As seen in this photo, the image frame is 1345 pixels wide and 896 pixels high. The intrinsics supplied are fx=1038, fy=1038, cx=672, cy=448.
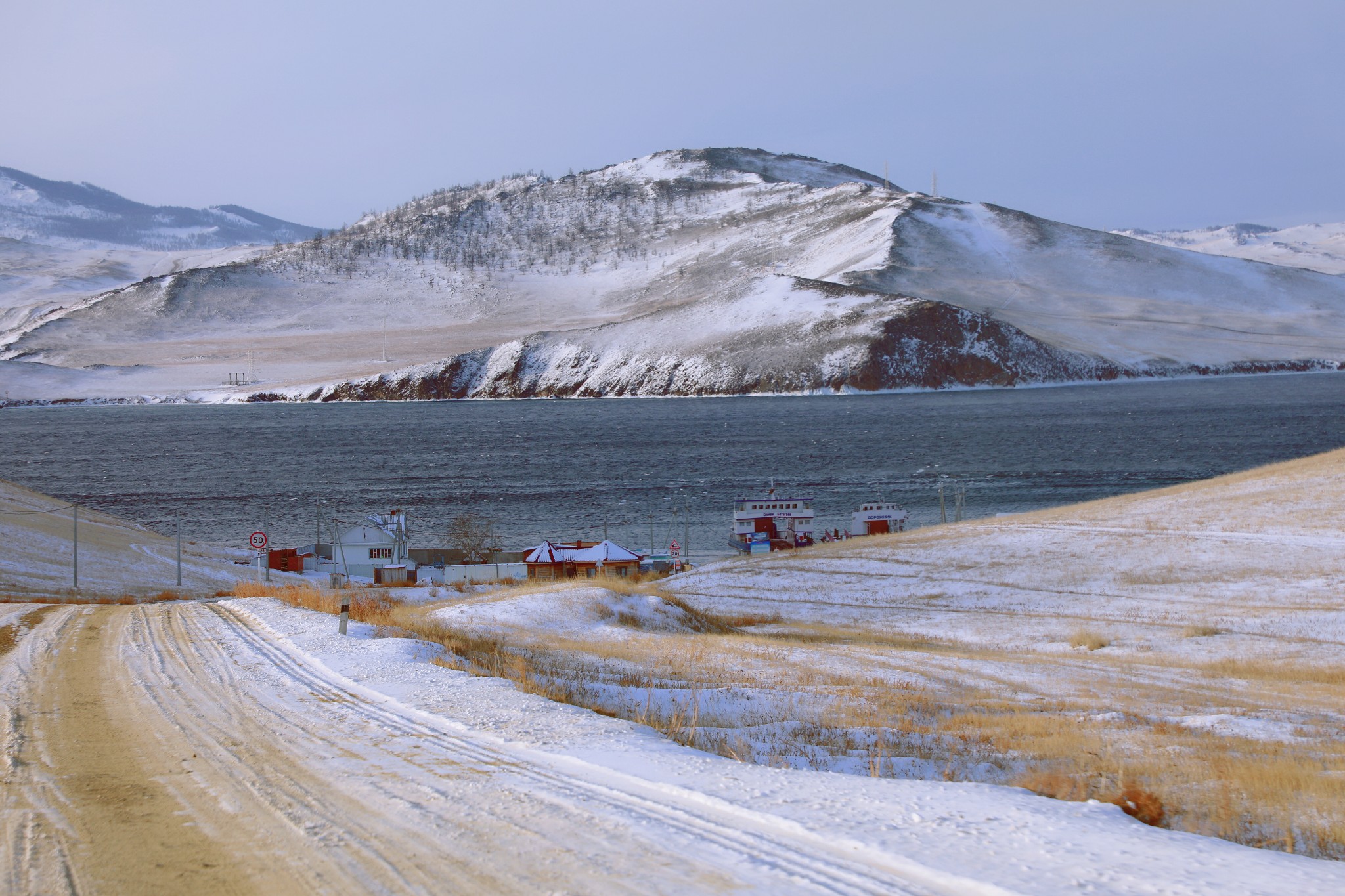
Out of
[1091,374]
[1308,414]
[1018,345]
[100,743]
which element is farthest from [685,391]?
[100,743]

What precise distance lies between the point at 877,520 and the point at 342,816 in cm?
5183

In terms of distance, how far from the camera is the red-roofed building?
45.5m

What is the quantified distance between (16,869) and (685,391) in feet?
589

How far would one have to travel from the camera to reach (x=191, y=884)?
6.11m

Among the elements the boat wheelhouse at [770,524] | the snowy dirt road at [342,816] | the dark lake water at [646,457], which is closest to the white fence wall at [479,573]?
the dark lake water at [646,457]

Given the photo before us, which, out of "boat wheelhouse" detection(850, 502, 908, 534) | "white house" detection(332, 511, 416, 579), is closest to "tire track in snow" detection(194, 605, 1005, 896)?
"white house" detection(332, 511, 416, 579)

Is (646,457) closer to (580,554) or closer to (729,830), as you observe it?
(580,554)

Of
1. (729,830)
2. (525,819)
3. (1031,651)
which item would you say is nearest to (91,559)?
(1031,651)

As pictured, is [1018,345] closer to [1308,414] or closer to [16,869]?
[1308,414]

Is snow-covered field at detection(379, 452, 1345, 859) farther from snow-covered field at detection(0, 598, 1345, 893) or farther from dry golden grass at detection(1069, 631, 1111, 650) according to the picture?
snow-covered field at detection(0, 598, 1345, 893)

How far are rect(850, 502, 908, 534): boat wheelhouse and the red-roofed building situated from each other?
14.8 meters

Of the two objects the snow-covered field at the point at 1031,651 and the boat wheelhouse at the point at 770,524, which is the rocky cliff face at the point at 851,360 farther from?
the snow-covered field at the point at 1031,651

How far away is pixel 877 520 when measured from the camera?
57156 millimetres

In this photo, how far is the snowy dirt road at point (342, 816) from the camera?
Result: 6.04 m
